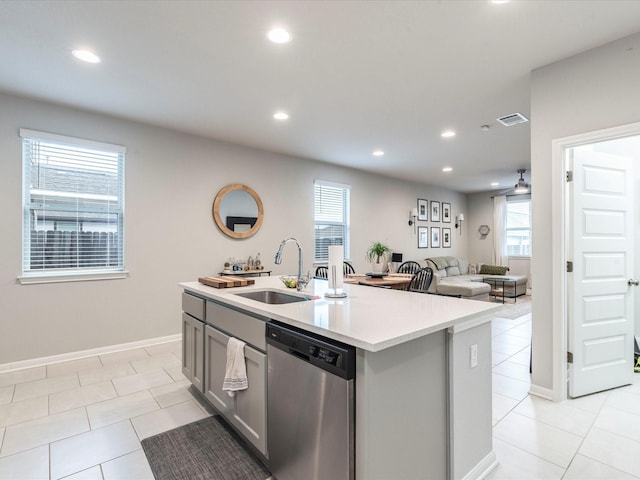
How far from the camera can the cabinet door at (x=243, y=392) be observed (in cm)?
181

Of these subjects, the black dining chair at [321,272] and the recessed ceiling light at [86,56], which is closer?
the recessed ceiling light at [86,56]

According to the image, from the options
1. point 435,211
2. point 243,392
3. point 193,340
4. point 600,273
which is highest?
point 435,211

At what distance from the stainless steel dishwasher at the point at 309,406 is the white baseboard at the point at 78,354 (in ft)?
9.76

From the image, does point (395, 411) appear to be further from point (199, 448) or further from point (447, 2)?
point (447, 2)

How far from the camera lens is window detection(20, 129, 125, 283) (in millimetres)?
3412

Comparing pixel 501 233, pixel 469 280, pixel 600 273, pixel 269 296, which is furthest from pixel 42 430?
pixel 501 233

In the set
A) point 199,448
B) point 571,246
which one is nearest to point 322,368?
point 199,448

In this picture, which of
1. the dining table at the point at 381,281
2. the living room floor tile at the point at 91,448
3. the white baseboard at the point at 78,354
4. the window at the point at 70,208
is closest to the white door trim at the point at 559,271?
the dining table at the point at 381,281

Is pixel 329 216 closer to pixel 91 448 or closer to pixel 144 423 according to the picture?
pixel 144 423

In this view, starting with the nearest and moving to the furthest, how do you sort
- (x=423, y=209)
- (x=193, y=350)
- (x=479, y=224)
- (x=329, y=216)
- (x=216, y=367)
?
(x=216, y=367) → (x=193, y=350) → (x=329, y=216) → (x=423, y=209) → (x=479, y=224)

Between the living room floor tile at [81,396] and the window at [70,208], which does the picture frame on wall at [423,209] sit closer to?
the window at [70,208]

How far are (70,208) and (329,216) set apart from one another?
12.7 ft

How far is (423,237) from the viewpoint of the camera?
8328 millimetres

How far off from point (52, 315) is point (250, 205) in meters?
2.70
